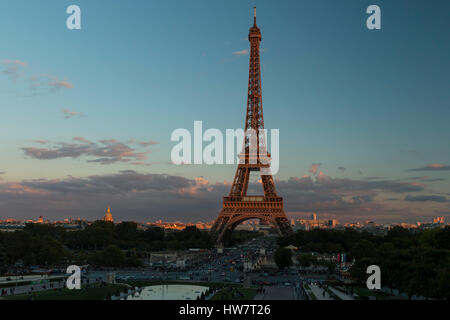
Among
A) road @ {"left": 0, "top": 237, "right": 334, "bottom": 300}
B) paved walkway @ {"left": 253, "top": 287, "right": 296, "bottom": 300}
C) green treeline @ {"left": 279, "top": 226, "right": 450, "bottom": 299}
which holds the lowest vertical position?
road @ {"left": 0, "top": 237, "right": 334, "bottom": 300}

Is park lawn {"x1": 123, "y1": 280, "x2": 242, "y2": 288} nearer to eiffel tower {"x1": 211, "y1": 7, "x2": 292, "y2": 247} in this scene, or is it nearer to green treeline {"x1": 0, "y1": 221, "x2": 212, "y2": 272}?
green treeline {"x1": 0, "y1": 221, "x2": 212, "y2": 272}

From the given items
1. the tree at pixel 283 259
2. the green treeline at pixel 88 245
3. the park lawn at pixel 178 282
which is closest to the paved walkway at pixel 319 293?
the park lawn at pixel 178 282

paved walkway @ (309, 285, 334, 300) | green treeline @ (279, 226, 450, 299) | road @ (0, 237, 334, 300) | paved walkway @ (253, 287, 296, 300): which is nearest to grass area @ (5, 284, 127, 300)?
road @ (0, 237, 334, 300)

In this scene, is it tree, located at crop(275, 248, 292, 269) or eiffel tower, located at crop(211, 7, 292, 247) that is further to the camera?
eiffel tower, located at crop(211, 7, 292, 247)

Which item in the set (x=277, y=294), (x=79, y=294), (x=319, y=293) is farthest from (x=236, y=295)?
(x=79, y=294)

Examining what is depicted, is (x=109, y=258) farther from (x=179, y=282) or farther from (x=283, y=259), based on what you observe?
(x=283, y=259)

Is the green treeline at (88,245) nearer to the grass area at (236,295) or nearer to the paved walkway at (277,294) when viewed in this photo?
the grass area at (236,295)
